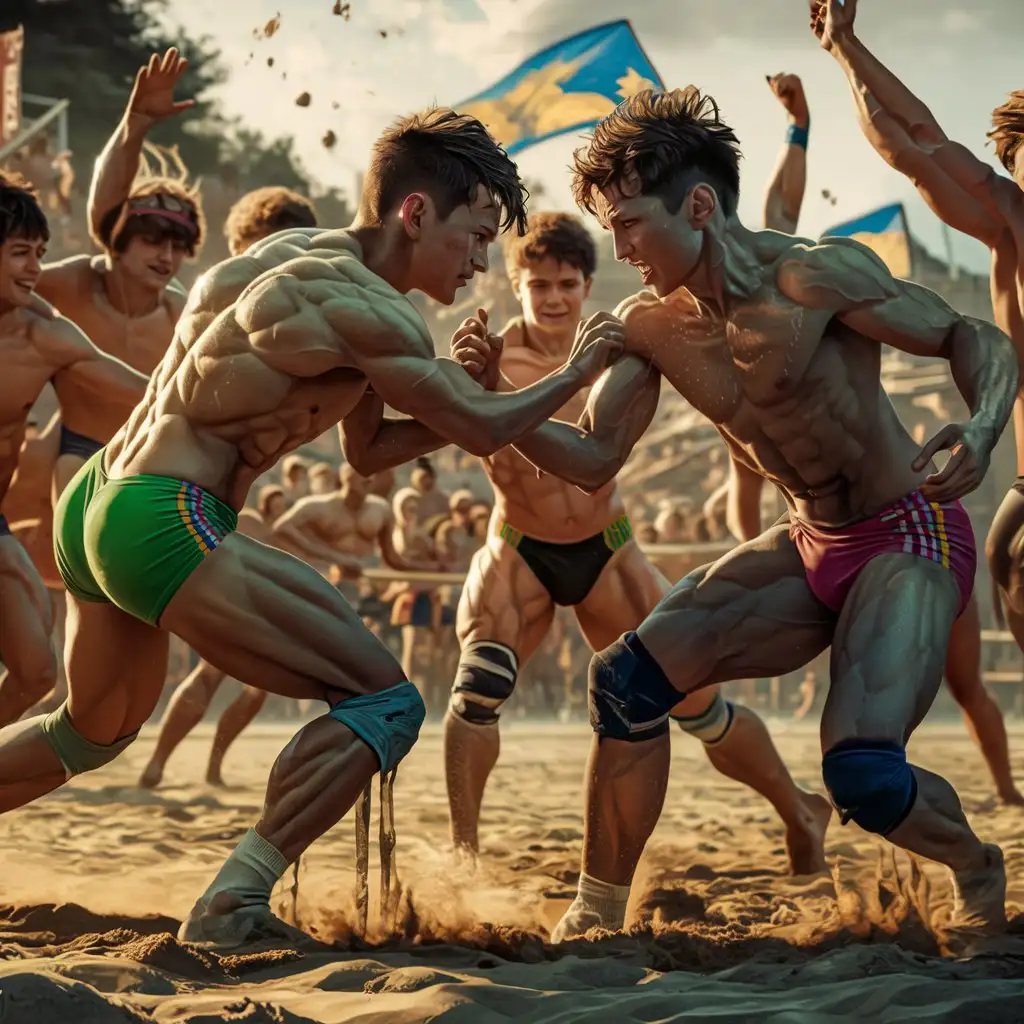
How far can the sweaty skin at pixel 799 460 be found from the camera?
3541 mm

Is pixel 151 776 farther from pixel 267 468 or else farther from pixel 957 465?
pixel 957 465

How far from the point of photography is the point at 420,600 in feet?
36.1

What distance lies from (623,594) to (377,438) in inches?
54.2

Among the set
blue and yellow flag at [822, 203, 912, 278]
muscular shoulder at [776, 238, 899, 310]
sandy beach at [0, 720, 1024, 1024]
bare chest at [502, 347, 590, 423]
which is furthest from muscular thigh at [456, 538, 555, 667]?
blue and yellow flag at [822, 203, 912, 278]

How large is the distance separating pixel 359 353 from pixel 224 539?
515 mm

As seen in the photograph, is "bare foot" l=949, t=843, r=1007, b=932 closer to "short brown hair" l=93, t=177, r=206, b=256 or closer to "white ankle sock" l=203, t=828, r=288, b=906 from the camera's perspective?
"white ankle sock" l=203, t=828, r=288, b=906

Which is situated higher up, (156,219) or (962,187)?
(156,219)

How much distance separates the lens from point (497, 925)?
166 inches

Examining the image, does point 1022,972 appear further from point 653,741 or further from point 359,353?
point 359,353

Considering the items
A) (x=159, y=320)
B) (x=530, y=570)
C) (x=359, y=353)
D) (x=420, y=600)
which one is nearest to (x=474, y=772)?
(x=530, y=570)

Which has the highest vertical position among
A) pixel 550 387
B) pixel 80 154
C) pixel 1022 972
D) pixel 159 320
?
pixel 80 154

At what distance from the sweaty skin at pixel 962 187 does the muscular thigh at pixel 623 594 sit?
1.00 meters

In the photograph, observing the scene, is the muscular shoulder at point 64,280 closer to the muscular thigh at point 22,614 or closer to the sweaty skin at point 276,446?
the muscular thigh at point 22,614

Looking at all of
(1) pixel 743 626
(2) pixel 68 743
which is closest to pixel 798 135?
(1) pixel 743 626
